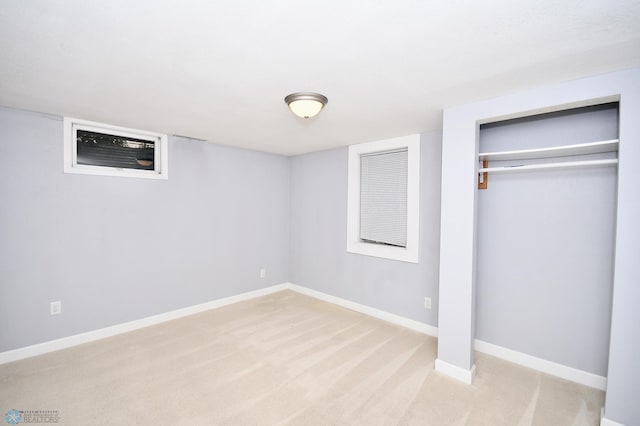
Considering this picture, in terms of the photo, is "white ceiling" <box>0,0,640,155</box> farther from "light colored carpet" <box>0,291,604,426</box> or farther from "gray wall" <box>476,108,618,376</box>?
"light colored carpet" <box>0,291,604,426</box>

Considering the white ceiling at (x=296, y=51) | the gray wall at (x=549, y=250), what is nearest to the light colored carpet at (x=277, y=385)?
the gray wall at (x=549, y=250)

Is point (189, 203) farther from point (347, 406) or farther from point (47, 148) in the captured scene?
point (347, 406)

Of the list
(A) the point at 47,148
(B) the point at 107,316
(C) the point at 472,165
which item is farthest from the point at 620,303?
(A) the point at 47,148

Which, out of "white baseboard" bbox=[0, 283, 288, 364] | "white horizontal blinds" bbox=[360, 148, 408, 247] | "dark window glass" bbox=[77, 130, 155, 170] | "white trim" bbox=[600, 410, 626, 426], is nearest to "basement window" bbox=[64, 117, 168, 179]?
"dark window glass" bbox=[77, 130, 155, 170]

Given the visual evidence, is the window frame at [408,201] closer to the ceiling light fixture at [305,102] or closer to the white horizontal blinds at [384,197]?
the white horizontal blinds at [384,197]

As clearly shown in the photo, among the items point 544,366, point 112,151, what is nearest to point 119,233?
point 112,151

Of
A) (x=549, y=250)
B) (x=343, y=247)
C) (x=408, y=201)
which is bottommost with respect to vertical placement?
(x=343, y=247)

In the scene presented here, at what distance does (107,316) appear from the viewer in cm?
318

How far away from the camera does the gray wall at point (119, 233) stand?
270 cm

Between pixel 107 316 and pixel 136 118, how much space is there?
2147 mm

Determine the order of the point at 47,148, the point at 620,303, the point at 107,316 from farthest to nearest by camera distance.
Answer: the point at 107,316, the point at 47,148, the point at 620,303

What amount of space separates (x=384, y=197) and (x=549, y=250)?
1845mm

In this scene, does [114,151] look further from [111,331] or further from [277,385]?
[277,385]

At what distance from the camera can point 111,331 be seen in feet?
10.5
